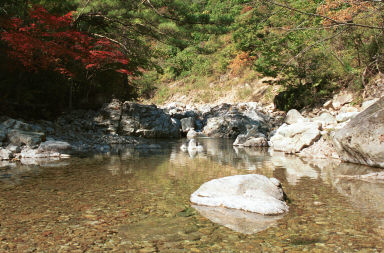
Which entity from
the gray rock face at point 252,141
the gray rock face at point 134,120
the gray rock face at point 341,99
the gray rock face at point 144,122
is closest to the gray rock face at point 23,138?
the gray rock face at point 134,120

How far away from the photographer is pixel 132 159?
26.9 feet

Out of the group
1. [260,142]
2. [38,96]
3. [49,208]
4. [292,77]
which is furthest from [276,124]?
[49,208]

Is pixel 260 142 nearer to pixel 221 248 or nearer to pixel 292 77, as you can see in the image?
pixel 292 77

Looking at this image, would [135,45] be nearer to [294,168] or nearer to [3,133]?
[3,133]

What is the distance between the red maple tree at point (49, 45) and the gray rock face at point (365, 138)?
25.4ft

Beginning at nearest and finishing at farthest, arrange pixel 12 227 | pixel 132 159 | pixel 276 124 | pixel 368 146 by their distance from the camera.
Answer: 1. pixel 12 227
2. pixel 368 146
3. pixel 132 159
4. pixel 276 124

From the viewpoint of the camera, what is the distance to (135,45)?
12.4m

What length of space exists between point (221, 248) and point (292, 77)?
16.5m

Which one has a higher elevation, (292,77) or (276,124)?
(292,77)

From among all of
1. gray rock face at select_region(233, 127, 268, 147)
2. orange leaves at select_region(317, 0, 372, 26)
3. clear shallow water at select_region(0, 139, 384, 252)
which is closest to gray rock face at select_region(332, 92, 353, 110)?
gray rock face at select_region(233, 127, 268, 147)

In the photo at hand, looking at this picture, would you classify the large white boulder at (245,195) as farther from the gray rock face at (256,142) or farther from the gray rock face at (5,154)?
the gray rock face at (256,142)

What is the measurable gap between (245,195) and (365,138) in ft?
13.7

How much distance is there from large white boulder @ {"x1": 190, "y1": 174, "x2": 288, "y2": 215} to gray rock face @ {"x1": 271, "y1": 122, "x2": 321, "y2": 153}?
577 cm

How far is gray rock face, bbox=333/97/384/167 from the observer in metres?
6.66
